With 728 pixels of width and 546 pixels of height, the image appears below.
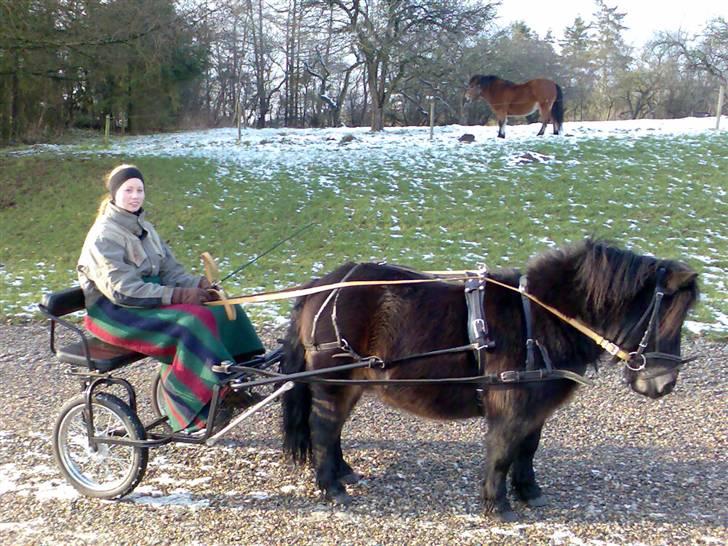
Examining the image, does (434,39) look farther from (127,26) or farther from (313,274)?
(313,274)

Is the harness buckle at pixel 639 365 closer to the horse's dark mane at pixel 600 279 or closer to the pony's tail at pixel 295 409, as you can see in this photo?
the horse's dark mane at pixel 600 279

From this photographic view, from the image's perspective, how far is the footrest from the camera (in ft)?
11.8

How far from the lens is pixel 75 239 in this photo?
12039 mm

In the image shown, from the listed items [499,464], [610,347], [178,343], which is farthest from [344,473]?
[610,347]

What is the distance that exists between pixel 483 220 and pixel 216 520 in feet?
31.4

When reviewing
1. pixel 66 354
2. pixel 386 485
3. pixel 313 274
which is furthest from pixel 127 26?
pixel 386 485

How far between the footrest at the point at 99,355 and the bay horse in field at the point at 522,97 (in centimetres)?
1655

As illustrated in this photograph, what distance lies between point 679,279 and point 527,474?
4.39 ft

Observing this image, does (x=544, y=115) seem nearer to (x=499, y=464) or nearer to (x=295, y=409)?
(x=295, y=409)

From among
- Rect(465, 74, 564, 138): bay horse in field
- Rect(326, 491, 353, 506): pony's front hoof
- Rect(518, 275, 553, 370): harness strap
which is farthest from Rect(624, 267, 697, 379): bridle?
A: Rect(465, 74, 564, 138): bay horse in field

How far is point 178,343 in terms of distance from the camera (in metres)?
3.49

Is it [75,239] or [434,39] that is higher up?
[434,39]

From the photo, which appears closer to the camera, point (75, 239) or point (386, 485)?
point (386, 485)

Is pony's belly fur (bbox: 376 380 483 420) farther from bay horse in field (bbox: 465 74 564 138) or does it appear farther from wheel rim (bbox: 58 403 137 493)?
bay horse in field (bbox: 465 74 564 138)
